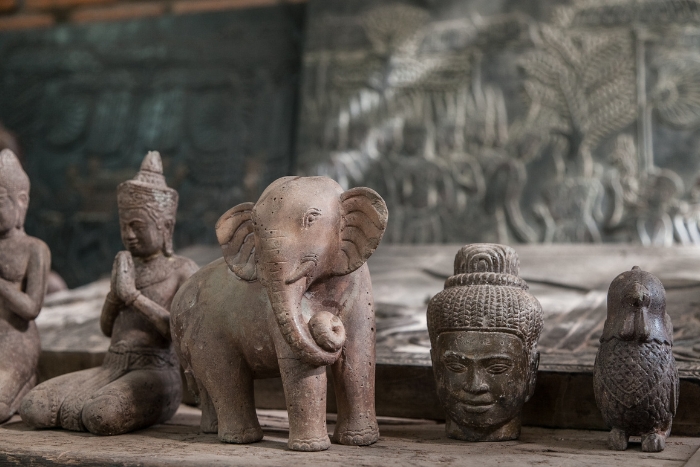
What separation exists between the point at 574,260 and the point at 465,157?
1382 mm

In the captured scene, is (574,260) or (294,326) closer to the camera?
(294,326)

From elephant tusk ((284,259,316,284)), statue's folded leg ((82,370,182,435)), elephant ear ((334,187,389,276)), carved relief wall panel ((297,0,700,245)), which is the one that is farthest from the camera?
carved relief wall panel ((297,0,700,245))

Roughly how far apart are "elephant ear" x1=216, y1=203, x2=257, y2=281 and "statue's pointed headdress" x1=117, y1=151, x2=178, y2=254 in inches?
20.6

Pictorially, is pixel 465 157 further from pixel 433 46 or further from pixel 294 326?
pixel 294 326

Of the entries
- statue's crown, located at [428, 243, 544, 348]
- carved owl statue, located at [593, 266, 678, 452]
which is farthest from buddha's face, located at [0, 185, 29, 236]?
carved owl statue, located at [593, 266, 678, 452]

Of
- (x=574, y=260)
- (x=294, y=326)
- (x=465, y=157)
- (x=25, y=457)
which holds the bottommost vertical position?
(x=25, y=457)

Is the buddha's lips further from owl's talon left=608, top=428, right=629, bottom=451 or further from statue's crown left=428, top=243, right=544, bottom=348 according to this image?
owl's talon left=608, top=428, right=629, bottom=451

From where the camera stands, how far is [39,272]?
326cm

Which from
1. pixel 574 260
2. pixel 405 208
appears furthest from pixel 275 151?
pixel 574 260

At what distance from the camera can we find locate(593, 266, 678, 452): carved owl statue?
248 centimetres

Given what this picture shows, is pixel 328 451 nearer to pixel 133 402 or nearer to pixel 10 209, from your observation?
pixel 133 402

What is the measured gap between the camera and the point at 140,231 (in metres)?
3.15

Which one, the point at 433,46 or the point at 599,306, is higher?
the point at 433,46

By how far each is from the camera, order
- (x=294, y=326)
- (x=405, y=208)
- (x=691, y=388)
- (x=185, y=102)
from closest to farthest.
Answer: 1. (x=294, y=326)
2. (x=691, y=388)
3. (x=405, y=208)
4. (x=185, y=102)
